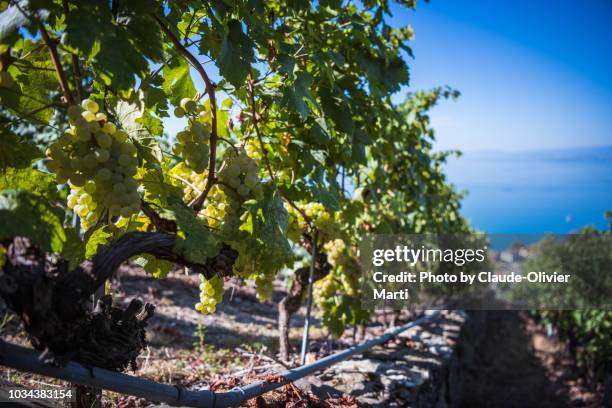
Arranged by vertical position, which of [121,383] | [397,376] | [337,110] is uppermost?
[337,110]

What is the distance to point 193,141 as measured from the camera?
1.42 m

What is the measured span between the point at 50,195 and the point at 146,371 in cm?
192

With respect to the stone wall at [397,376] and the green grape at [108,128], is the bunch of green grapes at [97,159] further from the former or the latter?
the stone wall at [397,376]

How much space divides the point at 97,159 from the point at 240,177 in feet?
1.58

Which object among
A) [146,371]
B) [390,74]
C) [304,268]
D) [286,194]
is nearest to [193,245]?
[286,194]

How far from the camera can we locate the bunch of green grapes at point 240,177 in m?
1.47

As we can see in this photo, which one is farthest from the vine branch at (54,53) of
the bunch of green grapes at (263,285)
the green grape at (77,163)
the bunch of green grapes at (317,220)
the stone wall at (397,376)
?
the stone wall at (397,376)

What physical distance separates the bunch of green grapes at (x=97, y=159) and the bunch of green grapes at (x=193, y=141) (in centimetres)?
24

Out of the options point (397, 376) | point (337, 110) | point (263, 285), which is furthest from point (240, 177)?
point (397, 376)

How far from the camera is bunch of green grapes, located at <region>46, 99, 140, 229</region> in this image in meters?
1.11

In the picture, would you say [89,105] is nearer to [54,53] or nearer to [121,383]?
[54,53]

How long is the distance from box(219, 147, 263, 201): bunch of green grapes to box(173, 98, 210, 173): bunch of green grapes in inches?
3.5

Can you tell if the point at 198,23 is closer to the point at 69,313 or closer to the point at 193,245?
the point at 193,245

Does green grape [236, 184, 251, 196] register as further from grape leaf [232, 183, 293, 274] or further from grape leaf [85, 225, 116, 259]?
grape leaf [85, 225, 116, 259]
